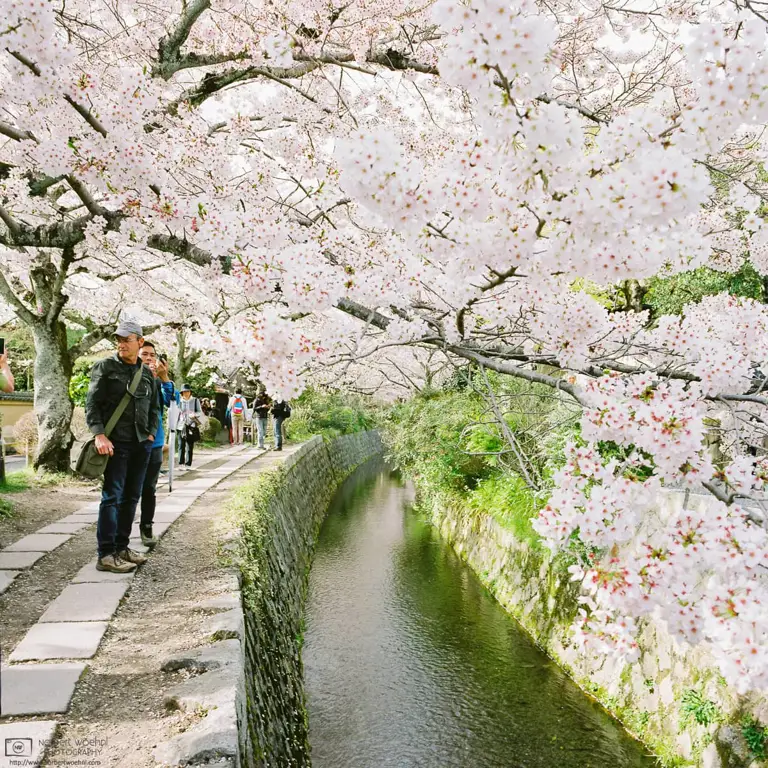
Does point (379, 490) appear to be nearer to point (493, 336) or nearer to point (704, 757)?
point (704, 757)

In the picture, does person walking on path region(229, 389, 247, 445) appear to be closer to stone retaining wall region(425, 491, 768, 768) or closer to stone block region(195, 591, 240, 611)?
stone retaining wall region(425, 491, 768, 768)

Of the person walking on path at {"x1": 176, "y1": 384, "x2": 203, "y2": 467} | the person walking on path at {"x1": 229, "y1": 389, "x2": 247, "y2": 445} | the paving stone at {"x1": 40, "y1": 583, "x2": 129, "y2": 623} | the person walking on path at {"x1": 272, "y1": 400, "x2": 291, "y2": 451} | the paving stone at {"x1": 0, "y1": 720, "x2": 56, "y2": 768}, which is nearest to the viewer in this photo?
the paving stone at {"x1": 0, "y1": 720, "x2": 56, "y2": 768}

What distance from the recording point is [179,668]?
2.66 metres

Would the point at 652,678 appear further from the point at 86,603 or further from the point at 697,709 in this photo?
the point at 86,603

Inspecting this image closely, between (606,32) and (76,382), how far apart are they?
37.9ft

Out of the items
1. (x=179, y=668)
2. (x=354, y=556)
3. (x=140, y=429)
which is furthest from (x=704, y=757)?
(x=354, y=556)

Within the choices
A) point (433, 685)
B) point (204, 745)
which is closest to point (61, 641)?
point (204, 745)

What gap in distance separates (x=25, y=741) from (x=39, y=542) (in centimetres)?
275

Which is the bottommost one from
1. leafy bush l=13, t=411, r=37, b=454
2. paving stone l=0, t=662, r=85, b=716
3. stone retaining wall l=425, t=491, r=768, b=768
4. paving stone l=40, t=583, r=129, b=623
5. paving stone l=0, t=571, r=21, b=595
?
stone retaining wall l=425, t=491, r=768, b=768

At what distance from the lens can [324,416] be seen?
776 inches

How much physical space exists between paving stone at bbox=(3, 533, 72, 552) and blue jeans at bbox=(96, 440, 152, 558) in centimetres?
84

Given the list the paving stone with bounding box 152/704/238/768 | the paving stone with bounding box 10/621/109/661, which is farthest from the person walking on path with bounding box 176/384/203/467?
the paving stone with bounding box 152/704/238/768

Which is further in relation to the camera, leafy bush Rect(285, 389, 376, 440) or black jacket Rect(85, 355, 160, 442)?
leafy bush Rect(285, 389, 376, 440)

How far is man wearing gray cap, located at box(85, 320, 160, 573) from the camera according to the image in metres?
3.62
